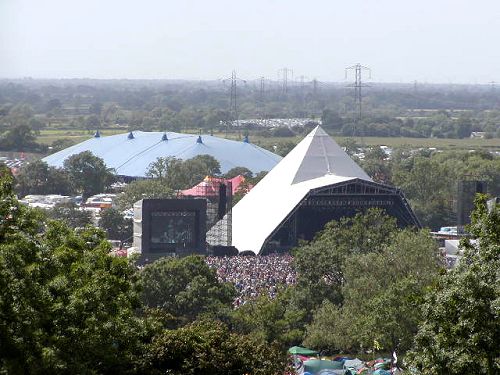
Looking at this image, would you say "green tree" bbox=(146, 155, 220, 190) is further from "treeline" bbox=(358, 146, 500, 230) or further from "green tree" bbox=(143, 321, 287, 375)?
"green tree" bbox=(143, 321, 287, 375)

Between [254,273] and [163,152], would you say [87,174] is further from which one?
[254,273]

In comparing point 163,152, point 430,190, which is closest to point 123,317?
point 430,190

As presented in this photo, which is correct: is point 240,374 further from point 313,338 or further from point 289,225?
point 289,225

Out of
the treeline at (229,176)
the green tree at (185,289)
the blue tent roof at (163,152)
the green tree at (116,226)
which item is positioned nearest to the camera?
the green tree at (185,289)

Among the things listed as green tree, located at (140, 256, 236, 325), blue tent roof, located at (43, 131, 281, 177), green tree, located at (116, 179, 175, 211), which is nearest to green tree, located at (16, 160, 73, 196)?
blue tent roof, located at (43, 131, 281, 177)

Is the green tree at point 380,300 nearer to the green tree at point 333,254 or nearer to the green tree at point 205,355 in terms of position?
the green tree at point 333,254

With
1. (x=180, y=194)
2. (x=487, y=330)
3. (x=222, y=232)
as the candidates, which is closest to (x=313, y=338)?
(x=487, y=330)

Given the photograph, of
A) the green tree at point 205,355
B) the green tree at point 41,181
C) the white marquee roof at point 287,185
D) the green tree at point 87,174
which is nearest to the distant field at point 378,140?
the green tree at point 41,181
